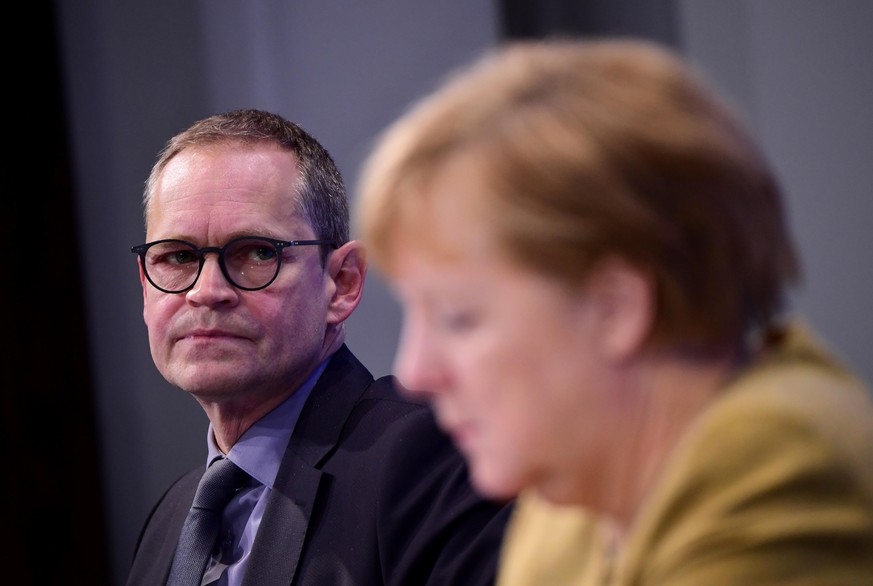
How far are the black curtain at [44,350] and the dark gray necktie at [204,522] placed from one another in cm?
157

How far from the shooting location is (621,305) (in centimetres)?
70

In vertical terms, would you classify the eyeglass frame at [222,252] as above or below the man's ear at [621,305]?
below

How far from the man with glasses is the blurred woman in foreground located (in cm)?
78

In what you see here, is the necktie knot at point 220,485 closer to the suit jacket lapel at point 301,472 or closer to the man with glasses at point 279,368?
the man with glasses at point 279,368

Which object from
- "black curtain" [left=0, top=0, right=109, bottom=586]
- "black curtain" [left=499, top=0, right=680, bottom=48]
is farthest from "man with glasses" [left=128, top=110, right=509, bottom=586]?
"black curtain" [left=0, top=0, right=109, bottom=586]

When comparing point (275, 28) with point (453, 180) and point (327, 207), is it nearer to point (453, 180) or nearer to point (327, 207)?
point (327, 207)

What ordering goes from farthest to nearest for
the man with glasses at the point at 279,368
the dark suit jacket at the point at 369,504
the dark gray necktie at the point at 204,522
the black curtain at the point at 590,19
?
the black curtain at the point at 590,19, the dark gray necktie at the point at 204,522, the man with glasses at the point at 279,368, the dark suit jacket at the point at 369,504

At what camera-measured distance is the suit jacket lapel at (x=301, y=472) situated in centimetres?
157

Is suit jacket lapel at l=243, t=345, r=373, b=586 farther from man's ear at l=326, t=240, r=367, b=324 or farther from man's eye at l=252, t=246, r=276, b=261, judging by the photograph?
man's eye at l=252, t=246, r=276, b=261

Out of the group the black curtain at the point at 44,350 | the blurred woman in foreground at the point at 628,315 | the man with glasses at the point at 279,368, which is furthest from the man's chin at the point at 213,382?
the black curtain at the point at 44,350

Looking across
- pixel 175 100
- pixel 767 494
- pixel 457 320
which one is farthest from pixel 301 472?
pixel 175 100

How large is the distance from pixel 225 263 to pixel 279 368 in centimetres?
19

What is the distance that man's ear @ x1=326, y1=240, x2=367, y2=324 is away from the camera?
1.82 meters

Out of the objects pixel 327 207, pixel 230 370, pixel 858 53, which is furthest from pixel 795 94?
pixel 230 370
